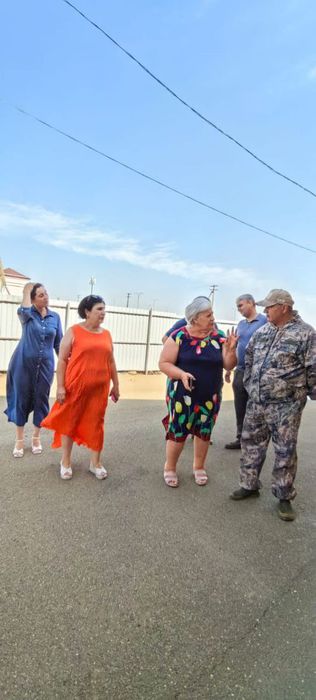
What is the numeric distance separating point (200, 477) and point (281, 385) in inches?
49.4

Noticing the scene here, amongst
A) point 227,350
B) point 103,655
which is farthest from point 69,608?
point 227,350

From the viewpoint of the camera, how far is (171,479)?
3.64 meters

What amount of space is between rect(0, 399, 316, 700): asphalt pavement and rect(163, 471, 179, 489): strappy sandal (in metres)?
0.07

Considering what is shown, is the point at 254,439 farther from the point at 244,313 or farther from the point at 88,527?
the point at 244,313

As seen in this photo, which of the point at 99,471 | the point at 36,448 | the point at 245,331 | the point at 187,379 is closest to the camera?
the point at 187,379

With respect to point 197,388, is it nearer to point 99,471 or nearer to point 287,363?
point 287,363

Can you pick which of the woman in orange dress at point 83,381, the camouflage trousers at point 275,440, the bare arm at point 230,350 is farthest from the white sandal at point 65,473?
the bare arm at point 230,350

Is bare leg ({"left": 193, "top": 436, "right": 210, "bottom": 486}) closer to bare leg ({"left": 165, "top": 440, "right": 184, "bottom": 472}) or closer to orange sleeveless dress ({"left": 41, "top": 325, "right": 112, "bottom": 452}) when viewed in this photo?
bare leg ({"left": 165, "top": 440, "right": 184, "bottom": 472})

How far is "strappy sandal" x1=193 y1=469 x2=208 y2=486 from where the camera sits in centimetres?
373

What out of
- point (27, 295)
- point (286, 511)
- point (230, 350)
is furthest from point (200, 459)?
point (27, 295)

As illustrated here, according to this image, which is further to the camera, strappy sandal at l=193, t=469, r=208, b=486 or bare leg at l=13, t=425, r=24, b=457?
bare leg at l=13, t=425, r=24, b=457

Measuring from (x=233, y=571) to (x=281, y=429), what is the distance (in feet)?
3.66

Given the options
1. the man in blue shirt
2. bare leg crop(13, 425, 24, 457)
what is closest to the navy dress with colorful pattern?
the man in blue shirt

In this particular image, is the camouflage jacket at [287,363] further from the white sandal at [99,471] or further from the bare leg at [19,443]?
the bare leg at [19,443]
